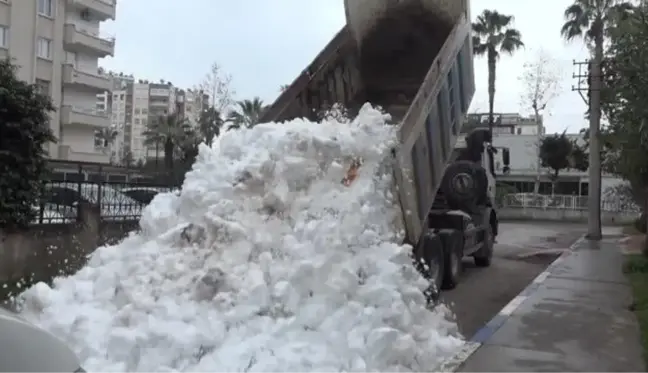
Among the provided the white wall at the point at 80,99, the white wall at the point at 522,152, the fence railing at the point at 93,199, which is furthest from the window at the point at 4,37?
the white wall at the point at 522,152

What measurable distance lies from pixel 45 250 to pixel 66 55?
35.3 metres

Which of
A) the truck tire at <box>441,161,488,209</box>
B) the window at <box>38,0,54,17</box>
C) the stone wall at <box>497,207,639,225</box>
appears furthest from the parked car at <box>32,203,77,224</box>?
the stone wall at <box>497,207,639,225</box>

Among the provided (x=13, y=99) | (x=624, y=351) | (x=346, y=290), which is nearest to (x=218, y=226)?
(x=346, y=290)

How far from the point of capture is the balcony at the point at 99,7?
43.8 metres

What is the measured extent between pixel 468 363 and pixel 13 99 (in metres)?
7.15

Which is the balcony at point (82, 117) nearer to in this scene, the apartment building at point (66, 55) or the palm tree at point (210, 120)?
the apartment building at point (66, 55)

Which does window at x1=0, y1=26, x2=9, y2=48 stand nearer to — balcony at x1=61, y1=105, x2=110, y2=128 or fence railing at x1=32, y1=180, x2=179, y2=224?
balcony at x1=61, y1=105, x2=110, y2=128

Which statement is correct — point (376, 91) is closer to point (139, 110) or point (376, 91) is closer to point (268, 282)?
point (268, 282)

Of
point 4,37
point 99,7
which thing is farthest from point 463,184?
point 99,7

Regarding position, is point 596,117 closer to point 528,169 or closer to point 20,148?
point 20,148

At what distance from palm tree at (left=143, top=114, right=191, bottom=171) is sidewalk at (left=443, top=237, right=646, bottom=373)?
42.8 metres

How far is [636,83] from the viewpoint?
9469mm

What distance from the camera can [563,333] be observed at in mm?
8164

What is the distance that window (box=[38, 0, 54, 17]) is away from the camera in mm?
38763
